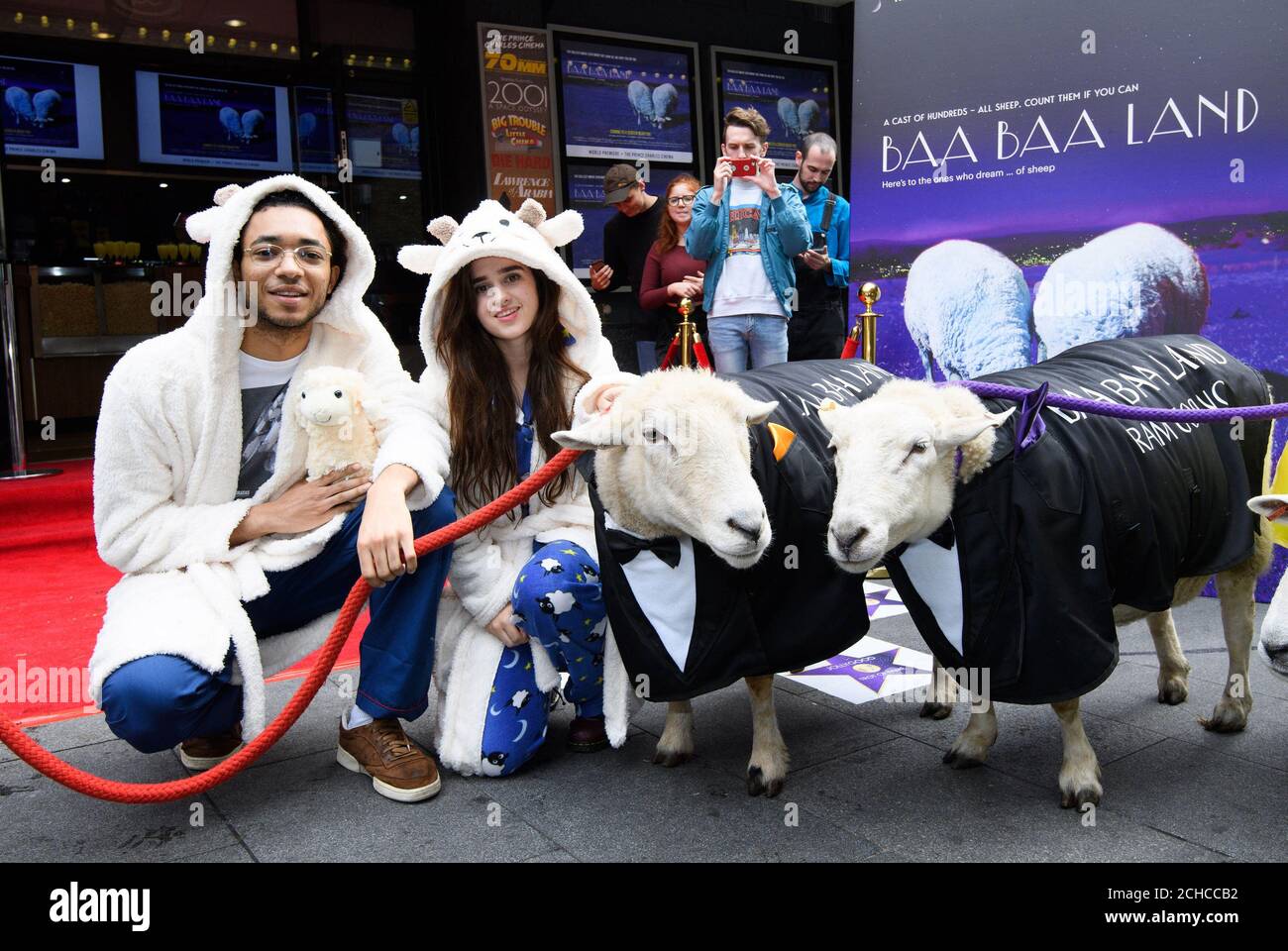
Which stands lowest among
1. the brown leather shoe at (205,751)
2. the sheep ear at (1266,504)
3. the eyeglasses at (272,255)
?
the brown leather shoe at (205,751)

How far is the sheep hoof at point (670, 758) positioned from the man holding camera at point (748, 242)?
263 centimetres

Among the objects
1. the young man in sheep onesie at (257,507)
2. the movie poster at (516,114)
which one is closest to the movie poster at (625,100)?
the movie poster at (516,114)

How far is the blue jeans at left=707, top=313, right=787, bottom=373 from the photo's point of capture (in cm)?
519

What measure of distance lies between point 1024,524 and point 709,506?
2.23ft

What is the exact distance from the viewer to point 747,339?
529 centimetres

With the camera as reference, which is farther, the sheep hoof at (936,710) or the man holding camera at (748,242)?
the man holding camera at (748,242)

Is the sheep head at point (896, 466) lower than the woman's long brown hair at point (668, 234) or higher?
lower

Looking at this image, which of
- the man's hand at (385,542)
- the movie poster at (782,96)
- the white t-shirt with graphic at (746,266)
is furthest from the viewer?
the movie poster at (782,96)

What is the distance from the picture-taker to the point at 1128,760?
103 inches

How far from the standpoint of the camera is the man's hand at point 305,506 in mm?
2562

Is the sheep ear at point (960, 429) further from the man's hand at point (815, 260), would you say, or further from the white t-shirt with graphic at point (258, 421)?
the man's hand at point (815, 260)

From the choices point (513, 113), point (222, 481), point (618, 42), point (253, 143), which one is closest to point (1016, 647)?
point (222, 481)

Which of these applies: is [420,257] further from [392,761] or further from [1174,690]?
[1174,690]
